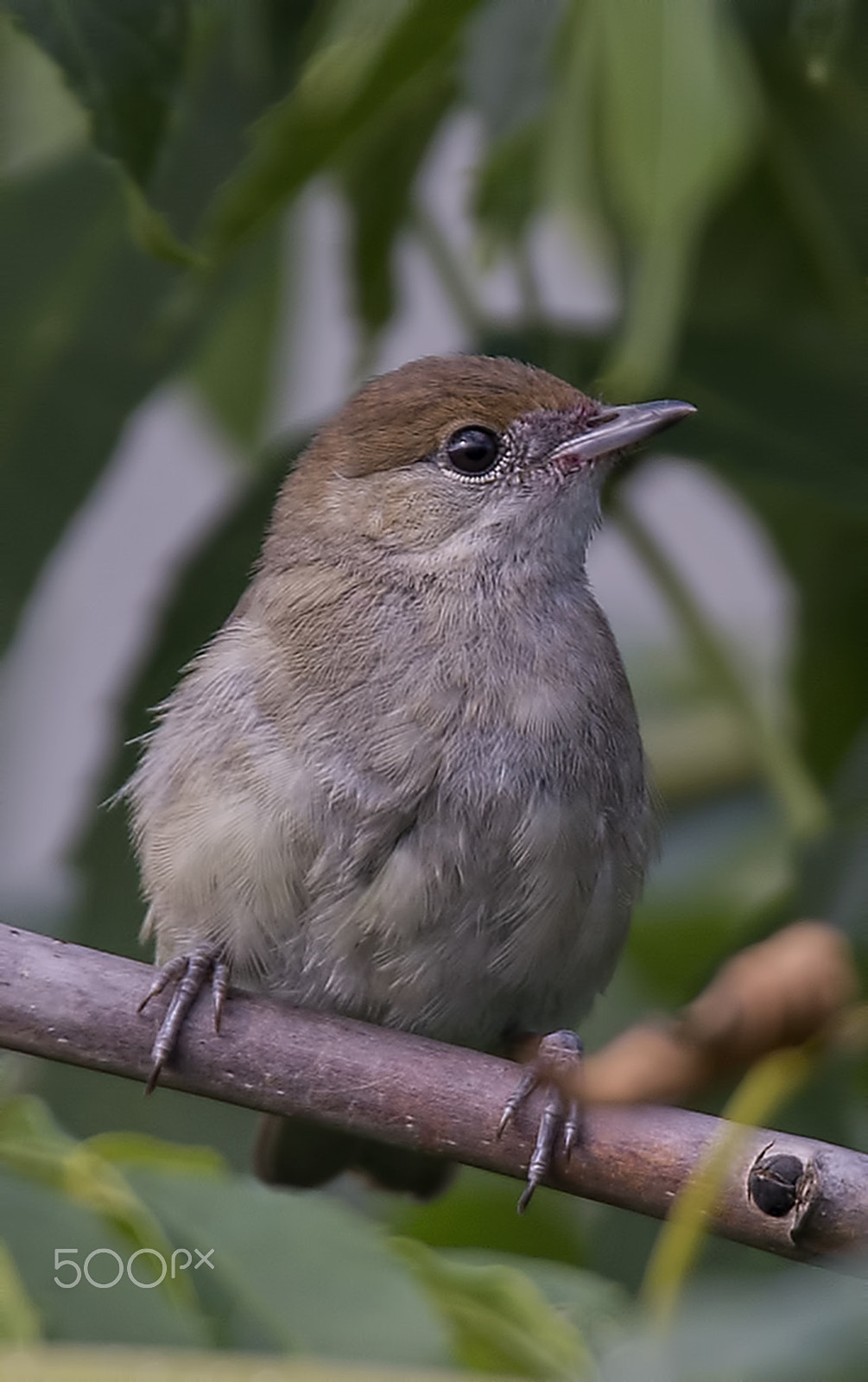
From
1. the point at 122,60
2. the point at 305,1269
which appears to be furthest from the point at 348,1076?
the point at 122,60

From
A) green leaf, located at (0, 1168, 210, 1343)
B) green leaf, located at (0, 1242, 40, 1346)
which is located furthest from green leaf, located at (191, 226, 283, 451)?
green leaf, located at (0, 1242, 40, 1346)

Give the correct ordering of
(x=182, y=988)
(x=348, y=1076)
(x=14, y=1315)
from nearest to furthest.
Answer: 1. (x=14, y=1315)
2. (x=348, y=1076)
3. (x=182, y=988)

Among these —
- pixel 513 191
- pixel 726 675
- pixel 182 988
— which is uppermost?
pixel 513 191

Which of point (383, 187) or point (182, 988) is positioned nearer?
point (182, 988)

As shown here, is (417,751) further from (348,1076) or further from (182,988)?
(348,1076)

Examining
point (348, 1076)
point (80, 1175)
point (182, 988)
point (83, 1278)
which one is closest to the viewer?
point (83, 1278)

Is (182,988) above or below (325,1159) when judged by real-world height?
above

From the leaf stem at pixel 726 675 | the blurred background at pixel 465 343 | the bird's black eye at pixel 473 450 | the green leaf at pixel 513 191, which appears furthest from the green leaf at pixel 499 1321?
the bird's black eye at pixel 473 450

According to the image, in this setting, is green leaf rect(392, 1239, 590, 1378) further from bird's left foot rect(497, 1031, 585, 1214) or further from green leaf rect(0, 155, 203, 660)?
→ green leaf rect(0, 155, 203, 660)
